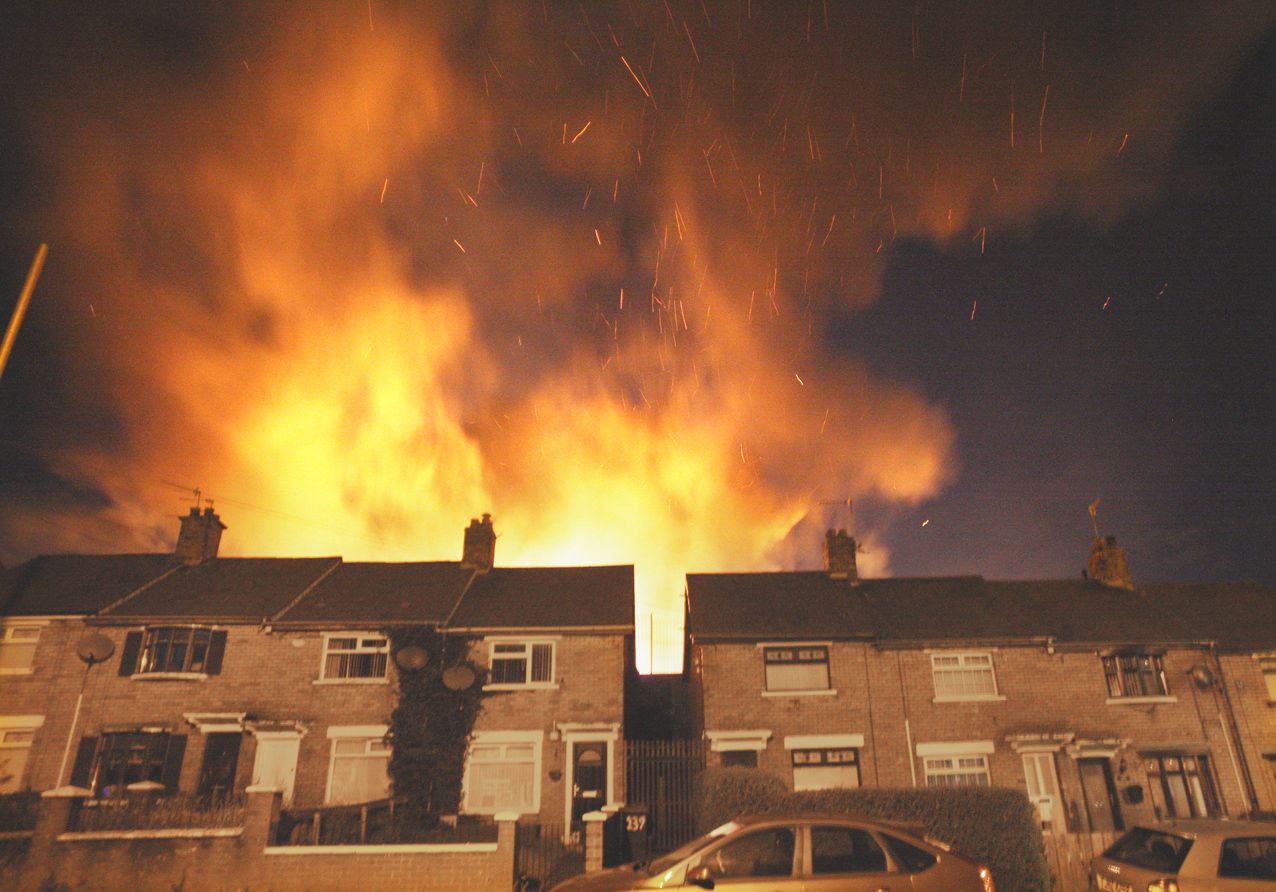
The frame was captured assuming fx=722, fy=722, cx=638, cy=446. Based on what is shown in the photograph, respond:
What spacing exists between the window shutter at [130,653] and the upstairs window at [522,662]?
35.7 ft

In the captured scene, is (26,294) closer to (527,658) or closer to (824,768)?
(527,658)

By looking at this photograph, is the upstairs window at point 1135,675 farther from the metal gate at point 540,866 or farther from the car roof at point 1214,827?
the metal gate at point 540,866

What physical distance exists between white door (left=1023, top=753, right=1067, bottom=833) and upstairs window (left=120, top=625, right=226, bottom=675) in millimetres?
23984

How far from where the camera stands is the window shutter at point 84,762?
807 inches

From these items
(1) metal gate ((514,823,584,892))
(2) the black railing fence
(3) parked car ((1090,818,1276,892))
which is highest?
(3) parked car ((1090,818,1276,892))

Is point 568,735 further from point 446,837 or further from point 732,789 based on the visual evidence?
point 732,789

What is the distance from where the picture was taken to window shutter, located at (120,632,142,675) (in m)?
21.8

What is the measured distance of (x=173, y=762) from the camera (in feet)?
67.4

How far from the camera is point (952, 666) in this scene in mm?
21859

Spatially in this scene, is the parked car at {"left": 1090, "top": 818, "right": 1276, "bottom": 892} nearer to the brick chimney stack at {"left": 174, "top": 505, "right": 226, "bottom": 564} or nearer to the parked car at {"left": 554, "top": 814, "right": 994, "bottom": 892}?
the parked car at {"left": 554, "top": 814, "right": 994, "bottom": 892}

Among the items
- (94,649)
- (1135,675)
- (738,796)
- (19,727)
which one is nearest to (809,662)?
(738,796)

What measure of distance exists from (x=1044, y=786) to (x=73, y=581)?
3168cm

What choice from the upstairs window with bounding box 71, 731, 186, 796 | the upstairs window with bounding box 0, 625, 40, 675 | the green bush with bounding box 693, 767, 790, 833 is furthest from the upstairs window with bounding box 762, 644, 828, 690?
the upstairs window with bounding box 0, 625, 40, 675

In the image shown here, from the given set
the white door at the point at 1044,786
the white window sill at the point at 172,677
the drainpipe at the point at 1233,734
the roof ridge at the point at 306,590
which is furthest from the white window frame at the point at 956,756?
the white window sill at the point at 172,677
